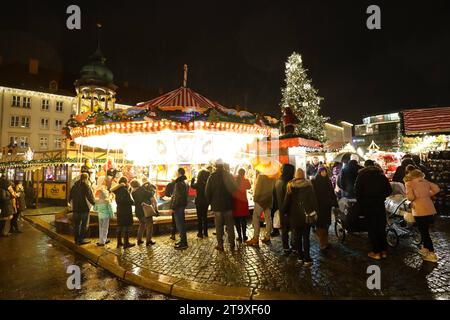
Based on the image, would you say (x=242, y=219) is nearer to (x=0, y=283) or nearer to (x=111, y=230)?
(x=111, y=230)

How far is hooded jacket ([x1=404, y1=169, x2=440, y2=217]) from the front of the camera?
18.9 ft

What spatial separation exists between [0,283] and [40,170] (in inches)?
694

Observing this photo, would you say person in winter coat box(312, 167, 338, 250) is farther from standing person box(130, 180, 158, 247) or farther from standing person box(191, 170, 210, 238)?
standing person box(130, 180, 158, 247)

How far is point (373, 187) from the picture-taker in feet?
19.1

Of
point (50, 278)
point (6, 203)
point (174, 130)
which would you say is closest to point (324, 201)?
point (174, 130)

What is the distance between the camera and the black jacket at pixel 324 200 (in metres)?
6.45

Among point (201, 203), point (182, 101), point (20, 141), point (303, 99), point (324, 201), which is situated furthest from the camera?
point (20, 141)

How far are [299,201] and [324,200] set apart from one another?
1.19 m

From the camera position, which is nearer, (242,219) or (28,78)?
(242,219)

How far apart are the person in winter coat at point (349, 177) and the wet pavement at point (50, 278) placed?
5308 mm

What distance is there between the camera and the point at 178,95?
10.8 m

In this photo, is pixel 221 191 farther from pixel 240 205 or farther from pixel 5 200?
pixel 5 200

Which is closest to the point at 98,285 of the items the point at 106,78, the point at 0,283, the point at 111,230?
the point at 0,283
